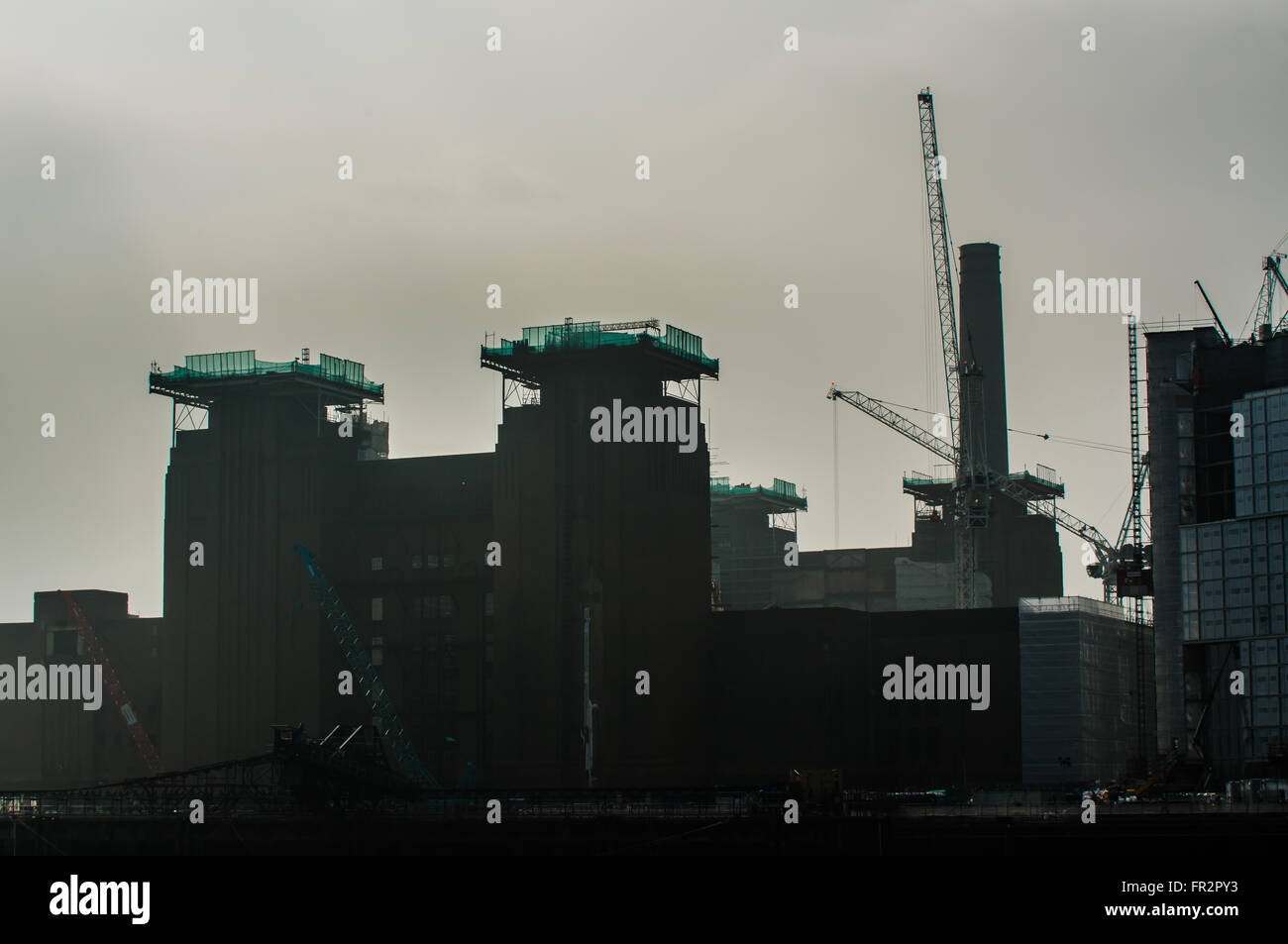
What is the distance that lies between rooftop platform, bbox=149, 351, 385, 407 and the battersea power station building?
0.65 ft

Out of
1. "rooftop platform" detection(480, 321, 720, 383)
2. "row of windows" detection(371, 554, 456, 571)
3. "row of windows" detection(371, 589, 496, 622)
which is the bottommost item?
"row of windows" detection(371, 589, 496, 622)

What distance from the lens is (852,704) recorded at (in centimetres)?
14600

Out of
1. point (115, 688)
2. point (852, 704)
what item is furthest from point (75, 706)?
point (852, 704)

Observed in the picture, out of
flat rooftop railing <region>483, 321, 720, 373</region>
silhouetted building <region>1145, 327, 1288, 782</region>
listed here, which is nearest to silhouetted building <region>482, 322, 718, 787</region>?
flat rooftop railing <region>483, 321, 720, 373</region>

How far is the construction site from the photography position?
12269cm

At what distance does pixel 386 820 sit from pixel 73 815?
24.4 metres

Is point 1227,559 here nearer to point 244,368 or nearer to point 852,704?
point 852,704

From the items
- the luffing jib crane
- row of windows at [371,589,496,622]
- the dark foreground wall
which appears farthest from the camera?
the luffing jib crane

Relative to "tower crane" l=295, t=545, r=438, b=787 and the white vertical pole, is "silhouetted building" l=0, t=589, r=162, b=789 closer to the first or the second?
"tower crane" l=295, t=545, r=438, b=787

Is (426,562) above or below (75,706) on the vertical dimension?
above

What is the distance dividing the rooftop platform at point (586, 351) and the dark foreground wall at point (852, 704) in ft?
67.0

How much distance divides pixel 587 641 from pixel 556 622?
2.99 m
